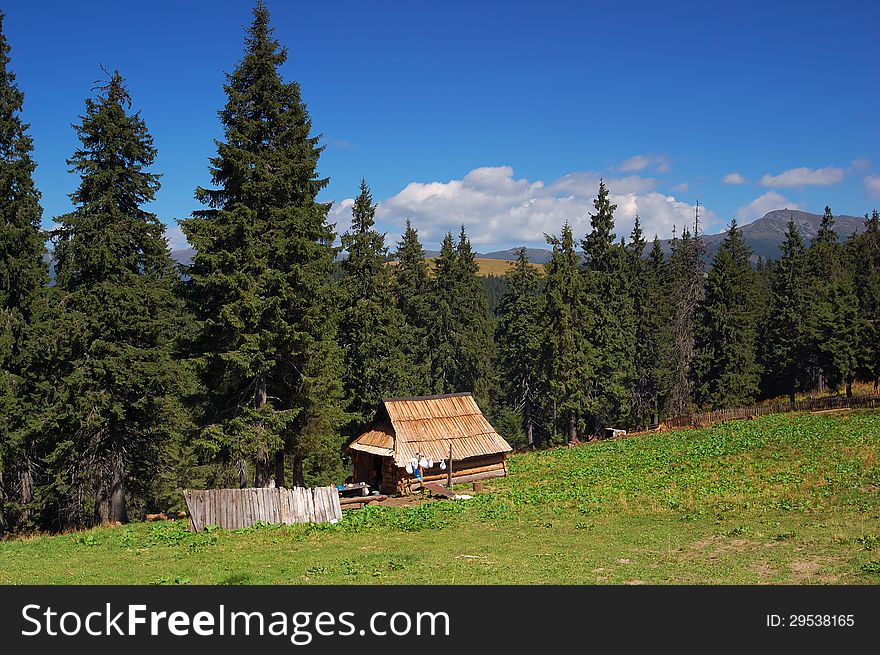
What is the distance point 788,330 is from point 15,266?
66.4 m

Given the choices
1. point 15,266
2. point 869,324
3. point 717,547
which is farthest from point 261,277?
point 869,324

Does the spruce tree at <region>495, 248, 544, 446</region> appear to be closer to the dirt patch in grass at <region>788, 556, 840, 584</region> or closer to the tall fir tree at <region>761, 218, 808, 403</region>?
the tall fir tree at <region>761, 218, 808, 403</region>

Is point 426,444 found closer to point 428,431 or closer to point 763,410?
point 428,431

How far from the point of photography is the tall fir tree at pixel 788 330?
63969 mm

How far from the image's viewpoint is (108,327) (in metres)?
25.2

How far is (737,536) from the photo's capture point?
57.4 feet

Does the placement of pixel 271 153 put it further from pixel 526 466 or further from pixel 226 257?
pixel 526 466

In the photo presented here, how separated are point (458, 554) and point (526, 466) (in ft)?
65.9

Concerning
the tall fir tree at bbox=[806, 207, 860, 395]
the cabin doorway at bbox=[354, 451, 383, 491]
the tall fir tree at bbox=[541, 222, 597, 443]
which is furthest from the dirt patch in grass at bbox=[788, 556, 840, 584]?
the tall fir tree at bbox=[806, 207, 860, 395]

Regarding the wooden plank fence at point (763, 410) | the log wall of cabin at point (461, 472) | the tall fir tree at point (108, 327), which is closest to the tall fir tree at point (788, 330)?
the wooden plank fence at point (763, 410)

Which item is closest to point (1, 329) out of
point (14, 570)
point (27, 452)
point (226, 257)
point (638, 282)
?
point (27, 452)

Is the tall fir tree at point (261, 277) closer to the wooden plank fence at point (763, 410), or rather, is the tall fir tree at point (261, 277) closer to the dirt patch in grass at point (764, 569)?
the dirt patch in grass at point (764, 569)

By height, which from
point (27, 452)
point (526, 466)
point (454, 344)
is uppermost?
point (454, 344)

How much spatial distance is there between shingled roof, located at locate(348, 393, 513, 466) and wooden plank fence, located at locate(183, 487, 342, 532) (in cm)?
762
